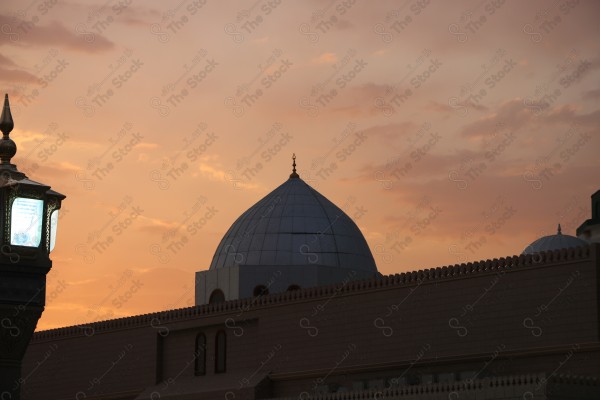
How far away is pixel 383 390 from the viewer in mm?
27719

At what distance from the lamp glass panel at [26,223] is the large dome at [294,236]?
29950 mm

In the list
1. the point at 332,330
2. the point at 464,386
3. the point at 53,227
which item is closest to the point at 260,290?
the point at 332,330

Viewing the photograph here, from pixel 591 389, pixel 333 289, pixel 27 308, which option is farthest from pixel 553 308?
pixel 27 308

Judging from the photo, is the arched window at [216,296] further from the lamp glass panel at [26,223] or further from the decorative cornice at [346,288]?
the lamp glass panel at [26,223]

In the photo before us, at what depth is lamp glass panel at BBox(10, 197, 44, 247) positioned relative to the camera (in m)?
9.66

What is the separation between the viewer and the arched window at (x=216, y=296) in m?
39.8

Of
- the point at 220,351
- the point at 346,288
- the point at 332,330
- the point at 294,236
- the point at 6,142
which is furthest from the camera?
the point at 294,236

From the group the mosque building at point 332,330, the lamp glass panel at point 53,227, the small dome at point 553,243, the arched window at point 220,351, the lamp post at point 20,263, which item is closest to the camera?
the lamp post at point 20,263

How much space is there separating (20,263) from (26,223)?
34 centimetres

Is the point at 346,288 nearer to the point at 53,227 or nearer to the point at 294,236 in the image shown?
the point at 294,236

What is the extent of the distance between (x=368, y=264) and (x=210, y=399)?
8.78 meters

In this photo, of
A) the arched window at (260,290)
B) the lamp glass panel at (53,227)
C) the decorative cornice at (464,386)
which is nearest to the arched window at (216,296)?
the arched window at (260,290)

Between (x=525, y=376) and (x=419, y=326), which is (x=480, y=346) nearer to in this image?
(x=419, y=326)

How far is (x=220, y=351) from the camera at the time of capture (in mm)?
36844
